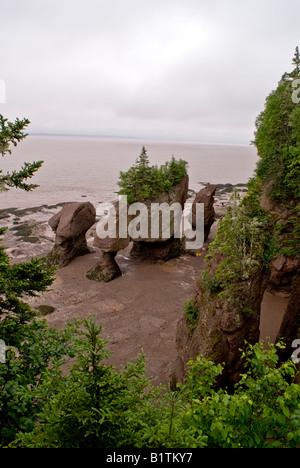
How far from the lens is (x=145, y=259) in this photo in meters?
26.5

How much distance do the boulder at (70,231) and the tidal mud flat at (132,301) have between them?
94 cm

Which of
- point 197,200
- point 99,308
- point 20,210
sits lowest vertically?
point 99,308

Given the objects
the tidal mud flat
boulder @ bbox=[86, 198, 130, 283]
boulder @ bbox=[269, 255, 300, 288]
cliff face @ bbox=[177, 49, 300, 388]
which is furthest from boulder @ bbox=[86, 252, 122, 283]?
boulder @ bbox=[269, 255, 300, 288]

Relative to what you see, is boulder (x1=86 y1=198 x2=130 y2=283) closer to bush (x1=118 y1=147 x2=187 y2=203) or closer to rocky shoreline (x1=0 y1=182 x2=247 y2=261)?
bush (x1=118 y1=147 x2=187 y2=203)

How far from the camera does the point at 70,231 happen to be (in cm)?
2462

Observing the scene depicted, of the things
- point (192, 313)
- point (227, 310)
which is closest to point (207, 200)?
point (192, 313)

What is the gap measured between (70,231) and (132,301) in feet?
27.6

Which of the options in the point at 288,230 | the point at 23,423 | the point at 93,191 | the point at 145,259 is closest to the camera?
the point at 23,423

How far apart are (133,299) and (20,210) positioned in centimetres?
3115

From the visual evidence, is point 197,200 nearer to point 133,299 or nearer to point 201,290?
point 133,299

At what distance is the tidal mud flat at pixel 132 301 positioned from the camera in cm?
1565

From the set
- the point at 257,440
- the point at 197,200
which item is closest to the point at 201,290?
the point at 257,440

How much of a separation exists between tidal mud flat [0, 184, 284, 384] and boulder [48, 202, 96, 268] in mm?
942

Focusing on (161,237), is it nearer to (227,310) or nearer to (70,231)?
(70,231)
